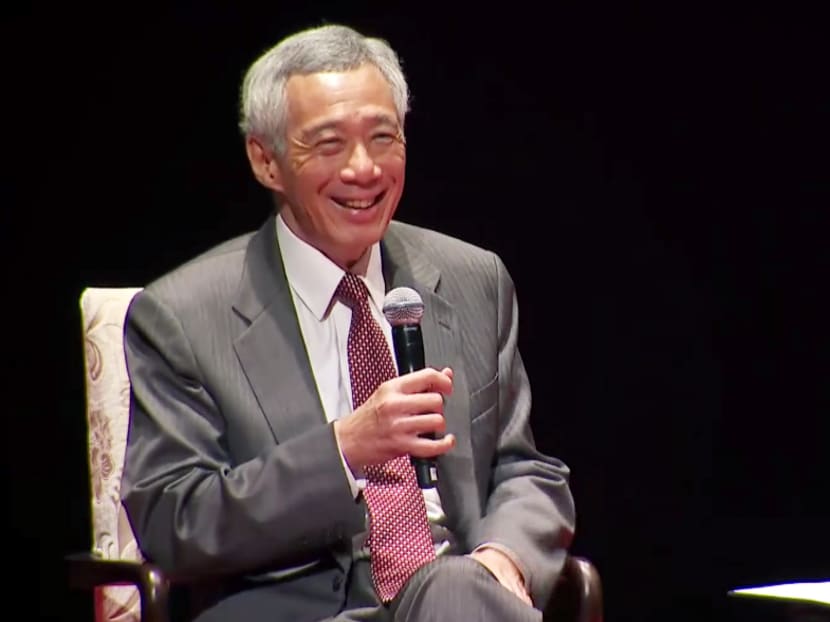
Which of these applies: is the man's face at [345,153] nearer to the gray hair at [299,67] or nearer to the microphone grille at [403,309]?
the gray hair at [299,67]

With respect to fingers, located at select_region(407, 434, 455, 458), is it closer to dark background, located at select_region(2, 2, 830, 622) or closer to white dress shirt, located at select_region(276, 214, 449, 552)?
white dress shirt, located at select_region(276, 214, 449, 552)

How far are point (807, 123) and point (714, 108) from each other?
0.71ft

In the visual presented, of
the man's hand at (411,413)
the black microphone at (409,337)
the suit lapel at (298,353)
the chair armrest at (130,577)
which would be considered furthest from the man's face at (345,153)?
the chair armrest at (130,577)

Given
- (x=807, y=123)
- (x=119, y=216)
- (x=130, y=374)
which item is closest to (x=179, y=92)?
(x=119, y=216)

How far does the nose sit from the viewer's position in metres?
2.50

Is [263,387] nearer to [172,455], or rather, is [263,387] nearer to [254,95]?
[172,455]

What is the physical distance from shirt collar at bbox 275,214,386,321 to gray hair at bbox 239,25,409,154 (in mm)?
173

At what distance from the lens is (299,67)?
8.20 ft

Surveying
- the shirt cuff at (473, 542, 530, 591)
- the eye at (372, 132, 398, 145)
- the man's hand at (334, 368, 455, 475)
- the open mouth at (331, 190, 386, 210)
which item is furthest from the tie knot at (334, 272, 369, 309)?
the shirt cuff at (473, 542, 530, 591)

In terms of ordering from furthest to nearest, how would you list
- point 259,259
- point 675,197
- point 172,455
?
1. point 675,197
2. point 259,259
3. point 172,455

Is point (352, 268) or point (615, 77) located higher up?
point (615, 77)

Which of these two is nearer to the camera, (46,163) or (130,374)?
(130,374)

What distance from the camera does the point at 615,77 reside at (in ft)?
11.4

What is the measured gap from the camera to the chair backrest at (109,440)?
9.13 ft
